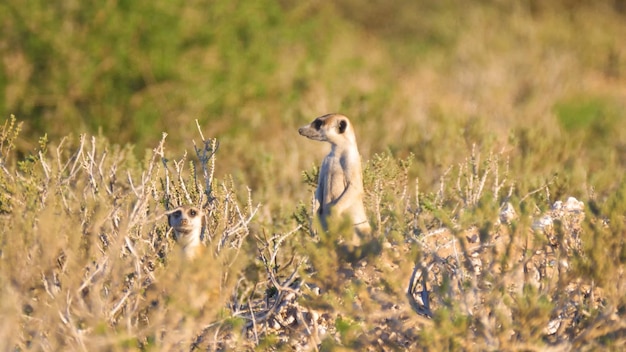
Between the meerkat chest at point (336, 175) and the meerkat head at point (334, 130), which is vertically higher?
the meerkat head at point (334, 130)

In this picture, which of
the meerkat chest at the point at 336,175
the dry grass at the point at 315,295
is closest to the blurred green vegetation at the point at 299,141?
the dry grass at the point at 315,295

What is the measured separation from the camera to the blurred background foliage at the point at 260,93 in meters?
10.2

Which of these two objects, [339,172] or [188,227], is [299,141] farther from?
[188,227]

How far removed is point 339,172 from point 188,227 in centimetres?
106

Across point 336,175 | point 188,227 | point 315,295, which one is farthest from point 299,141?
point 315,295

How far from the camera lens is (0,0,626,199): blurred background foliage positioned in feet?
33.3

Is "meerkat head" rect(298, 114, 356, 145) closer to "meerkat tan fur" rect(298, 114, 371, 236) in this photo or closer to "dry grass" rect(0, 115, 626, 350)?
"meerkat tan fur" rect(298, 114, 371, 236)

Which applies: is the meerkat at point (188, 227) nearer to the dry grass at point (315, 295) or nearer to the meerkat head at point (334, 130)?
the dry grass at point (315, 295)

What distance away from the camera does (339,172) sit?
6137 mm

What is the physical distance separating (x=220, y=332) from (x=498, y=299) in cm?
124

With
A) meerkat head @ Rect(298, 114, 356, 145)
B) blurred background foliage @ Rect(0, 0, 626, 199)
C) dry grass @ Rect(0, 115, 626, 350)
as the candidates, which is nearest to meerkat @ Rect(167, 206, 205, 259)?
dry grass @ Rect(0, 115, 626, 350)

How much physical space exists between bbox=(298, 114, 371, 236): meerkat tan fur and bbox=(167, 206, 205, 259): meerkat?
791 mm

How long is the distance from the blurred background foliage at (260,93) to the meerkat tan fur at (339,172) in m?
1.82

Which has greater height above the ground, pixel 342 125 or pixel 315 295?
pixel 342 125
